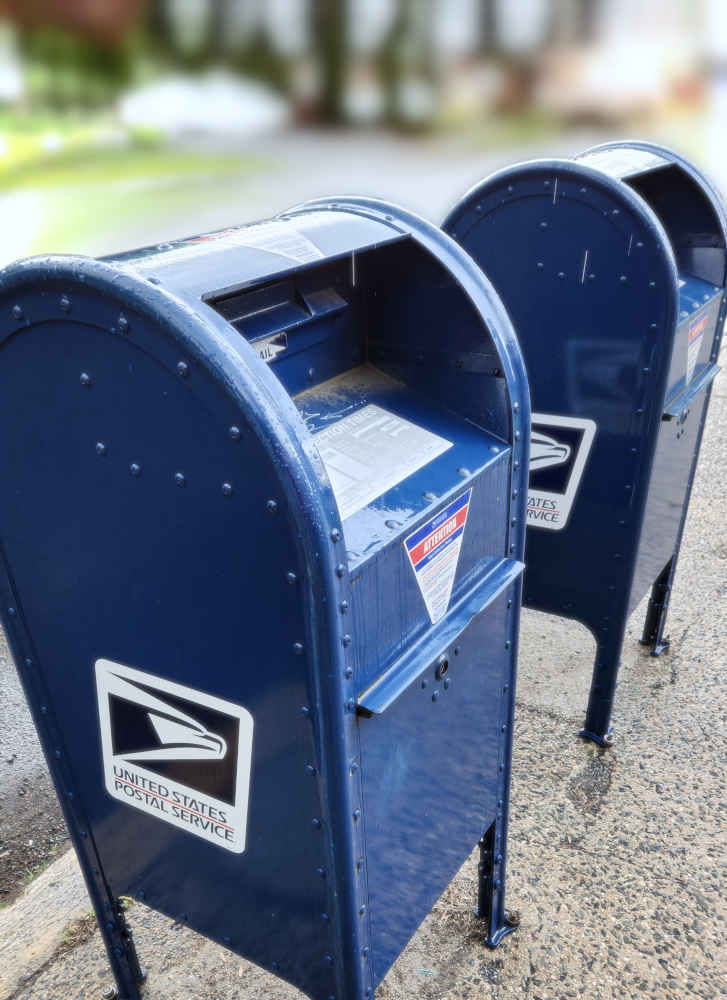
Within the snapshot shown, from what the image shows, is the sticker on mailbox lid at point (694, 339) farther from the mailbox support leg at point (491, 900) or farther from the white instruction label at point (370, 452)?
the mailbox support leg at point (491, 900)

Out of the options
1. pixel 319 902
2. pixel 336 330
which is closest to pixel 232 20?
pixel 336 330

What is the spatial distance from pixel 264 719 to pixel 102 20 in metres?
2.12

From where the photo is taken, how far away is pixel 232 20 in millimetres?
2488

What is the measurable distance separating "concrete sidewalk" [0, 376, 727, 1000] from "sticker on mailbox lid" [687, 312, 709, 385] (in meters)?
0.74

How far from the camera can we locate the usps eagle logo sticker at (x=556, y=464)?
2.37m

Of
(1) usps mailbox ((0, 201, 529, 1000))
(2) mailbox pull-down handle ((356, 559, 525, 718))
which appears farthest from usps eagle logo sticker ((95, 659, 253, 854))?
(2) mailbox pull-down handle ((356, 559, 525, 718))

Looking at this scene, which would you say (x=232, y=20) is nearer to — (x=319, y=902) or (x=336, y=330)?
(x=336, y=330)

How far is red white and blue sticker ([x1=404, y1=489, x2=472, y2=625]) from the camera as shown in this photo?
4.25ft

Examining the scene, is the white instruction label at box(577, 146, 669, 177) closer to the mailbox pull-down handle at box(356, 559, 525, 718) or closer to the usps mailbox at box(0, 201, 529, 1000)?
the usps mailbox at box(0, 201, 529, 1000)

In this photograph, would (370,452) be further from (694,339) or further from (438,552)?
(694,339)

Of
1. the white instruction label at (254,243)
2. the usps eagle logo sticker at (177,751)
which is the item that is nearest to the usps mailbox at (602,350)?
the white instruction label at (254,243)

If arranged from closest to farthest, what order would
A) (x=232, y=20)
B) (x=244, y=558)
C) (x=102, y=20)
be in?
(x=244, y=558), (x=102, y=20), (x=232, y=20)

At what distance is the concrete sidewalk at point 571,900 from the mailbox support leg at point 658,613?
0.19 metres

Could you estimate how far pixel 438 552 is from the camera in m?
1.36
